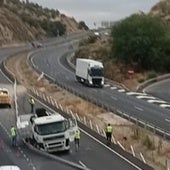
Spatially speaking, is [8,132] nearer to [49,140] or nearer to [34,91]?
[49,140]

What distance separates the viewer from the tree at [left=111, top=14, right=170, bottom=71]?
9512 cm

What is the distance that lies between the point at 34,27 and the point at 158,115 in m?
125

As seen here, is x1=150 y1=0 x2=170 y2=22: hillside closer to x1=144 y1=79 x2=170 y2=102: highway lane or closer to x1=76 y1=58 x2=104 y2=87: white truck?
x1=144 y1=79 x2=170 y2=102: highway lane

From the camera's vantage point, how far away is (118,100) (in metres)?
66.1

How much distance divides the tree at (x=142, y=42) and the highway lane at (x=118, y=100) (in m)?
8.80

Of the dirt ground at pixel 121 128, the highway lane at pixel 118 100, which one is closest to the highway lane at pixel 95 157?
the dirt ground at pixel 121 128

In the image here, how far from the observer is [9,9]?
171500mm

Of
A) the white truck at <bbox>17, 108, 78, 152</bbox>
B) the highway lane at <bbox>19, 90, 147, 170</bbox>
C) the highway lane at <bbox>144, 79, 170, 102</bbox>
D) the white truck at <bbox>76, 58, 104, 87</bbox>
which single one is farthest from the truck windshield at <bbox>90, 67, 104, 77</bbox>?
the white truck at <bbox>17, 108, 78, 152</bbox>

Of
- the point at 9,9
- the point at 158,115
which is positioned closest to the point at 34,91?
the point at 158,115

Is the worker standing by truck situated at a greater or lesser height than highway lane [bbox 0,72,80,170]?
greater

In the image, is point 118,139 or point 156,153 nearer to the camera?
point 156,153

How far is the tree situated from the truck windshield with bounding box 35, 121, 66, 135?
58809 millimetres

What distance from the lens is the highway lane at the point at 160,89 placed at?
73062 mm

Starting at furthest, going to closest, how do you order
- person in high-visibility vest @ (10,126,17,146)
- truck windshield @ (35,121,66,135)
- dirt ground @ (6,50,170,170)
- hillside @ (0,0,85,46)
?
hillside @ (0,0,85,46)
person in high-visibility vest @ (10,126,17,146)
dirt ground @ (6,50,170,170)
truck windshield @ (35,121,66,135)
